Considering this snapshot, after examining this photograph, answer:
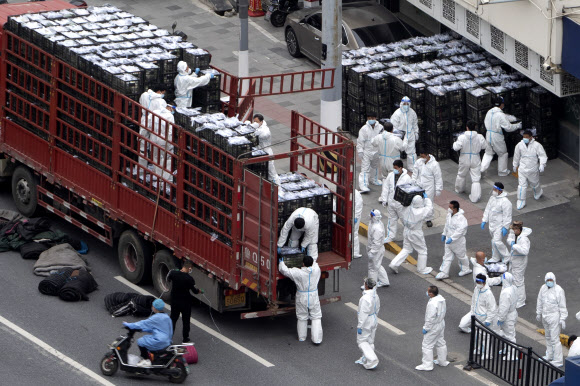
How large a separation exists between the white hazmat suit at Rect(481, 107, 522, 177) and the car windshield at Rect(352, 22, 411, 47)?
5.44 meters

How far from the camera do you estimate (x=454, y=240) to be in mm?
24391

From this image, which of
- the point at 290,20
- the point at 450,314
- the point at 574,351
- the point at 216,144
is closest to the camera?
the point at 574,351

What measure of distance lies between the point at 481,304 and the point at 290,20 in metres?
14.2

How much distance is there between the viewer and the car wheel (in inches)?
1356

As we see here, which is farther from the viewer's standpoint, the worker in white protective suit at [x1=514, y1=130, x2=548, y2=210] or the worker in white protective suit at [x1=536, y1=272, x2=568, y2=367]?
the worker in white protective suit at [x1=514, y1=130, x2=548, y2=210]

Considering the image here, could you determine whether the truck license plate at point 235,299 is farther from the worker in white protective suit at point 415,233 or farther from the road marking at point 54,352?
the worker in white protective suit at point 415,233

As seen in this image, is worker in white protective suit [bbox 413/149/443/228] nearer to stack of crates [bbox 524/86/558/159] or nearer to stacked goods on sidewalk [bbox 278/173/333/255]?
stack of crates [bbox 524/86/558/159]

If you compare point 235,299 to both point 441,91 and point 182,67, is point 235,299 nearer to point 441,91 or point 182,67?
point 182,67

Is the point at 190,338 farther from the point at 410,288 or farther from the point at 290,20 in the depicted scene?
the point at 290,20

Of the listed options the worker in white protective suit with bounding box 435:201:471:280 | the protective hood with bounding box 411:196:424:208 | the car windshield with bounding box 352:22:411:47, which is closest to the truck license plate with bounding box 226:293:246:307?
the protective hood with bounding box 411:196:424:208

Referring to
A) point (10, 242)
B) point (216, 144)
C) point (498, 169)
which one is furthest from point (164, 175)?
point (498, 169)

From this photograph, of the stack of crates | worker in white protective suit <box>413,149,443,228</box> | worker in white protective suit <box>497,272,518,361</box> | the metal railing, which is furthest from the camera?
the stack of crates

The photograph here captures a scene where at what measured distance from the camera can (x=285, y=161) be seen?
28500mm

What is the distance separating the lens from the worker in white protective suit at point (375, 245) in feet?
78.1
